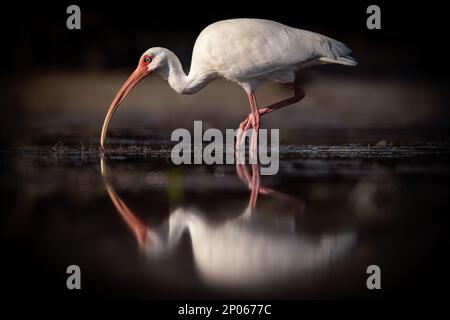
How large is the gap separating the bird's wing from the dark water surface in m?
1.35

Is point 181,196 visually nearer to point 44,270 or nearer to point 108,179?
point 108,179

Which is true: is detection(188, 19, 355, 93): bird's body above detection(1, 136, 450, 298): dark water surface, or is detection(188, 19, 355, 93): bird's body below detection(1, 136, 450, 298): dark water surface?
above

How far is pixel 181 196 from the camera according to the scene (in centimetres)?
575

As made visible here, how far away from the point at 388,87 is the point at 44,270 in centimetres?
1280

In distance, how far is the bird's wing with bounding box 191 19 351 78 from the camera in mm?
8180

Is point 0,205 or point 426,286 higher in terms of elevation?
point 0,205

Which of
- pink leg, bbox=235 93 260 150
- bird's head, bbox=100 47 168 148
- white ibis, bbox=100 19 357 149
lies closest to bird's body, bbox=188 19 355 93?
white ibis, bbox=100 19 357 149

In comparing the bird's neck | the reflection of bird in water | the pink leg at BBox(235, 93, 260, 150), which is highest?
the bird's neck

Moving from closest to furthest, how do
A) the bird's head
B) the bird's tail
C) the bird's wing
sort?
1. the bird's wing
2. the bird's tail
3. the bird's head

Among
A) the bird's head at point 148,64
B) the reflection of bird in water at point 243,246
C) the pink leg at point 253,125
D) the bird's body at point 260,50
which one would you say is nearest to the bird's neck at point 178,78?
the bird's head at point 148,64

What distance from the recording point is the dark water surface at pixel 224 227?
3.83 m

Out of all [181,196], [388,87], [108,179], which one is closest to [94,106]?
[388,87]

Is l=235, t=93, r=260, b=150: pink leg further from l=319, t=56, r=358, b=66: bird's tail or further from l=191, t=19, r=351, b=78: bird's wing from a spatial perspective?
l=319, t=56, r=358, b=66: bird's tail

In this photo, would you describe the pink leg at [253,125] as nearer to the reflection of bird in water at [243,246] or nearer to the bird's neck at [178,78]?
the bird's neck at [178,78]
